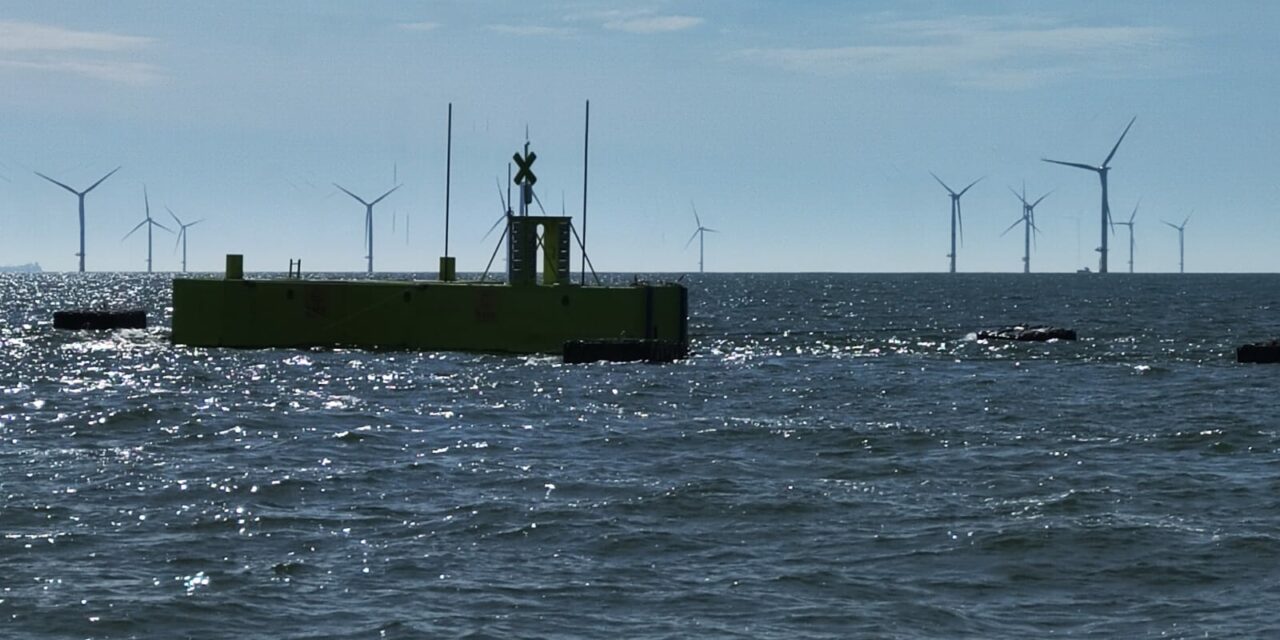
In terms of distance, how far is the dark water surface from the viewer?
19.2 meters

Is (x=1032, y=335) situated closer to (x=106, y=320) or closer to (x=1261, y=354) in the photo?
(x=1261, y=354)

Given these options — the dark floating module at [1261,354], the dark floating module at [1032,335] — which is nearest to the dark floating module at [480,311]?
the dark floating module at [1261,354]

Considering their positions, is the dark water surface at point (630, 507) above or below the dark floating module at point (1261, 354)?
below

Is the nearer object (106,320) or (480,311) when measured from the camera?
(480,311)

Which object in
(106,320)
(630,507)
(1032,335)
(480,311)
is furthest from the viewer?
(106,320)

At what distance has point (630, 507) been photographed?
25859 millimetres

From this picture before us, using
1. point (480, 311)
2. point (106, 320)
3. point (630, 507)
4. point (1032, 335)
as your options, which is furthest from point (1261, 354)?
point (106, 320)

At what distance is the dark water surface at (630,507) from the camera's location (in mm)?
19172

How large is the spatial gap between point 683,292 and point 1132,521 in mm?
35251

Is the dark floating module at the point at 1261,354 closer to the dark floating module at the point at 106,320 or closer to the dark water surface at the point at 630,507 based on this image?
the dark water surface at the point at 630,507

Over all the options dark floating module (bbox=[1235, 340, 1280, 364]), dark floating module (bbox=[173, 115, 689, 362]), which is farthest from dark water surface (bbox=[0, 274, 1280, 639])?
dark floating module (bbox=[1235, 340, 1280, 364])

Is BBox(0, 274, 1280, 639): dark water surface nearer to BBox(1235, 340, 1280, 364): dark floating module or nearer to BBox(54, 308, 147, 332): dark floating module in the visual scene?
BBox(1235, 340, 1280, 364): dark floating module

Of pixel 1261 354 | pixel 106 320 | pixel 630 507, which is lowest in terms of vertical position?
pixel 630 507

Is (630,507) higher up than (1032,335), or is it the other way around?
(1032,335)
